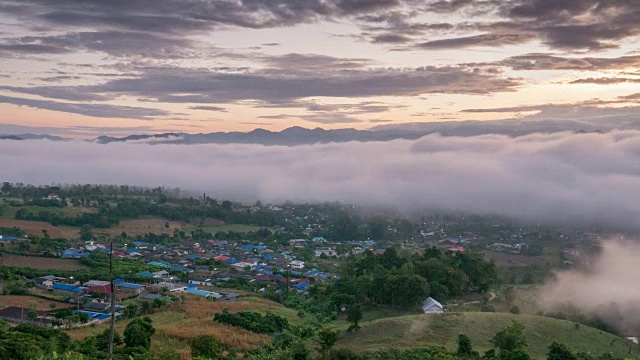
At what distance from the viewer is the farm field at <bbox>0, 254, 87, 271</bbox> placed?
51094mm

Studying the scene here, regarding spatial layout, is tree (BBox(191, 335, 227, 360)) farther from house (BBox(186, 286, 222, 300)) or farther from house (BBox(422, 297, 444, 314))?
house (BBox(186, 286, 222, 300))

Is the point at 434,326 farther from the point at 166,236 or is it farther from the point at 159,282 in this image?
the point at 166,236

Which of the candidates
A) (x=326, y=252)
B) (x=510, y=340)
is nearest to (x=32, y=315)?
(x=510, y=340)

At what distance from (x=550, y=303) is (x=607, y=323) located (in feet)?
14.3

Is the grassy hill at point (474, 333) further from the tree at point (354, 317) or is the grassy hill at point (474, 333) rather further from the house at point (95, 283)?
the house at point (95, 283)

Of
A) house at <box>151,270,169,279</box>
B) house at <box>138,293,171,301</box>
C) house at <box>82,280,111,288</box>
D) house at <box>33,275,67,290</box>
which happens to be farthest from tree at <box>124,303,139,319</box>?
house at <box>151,270,169,279</box>

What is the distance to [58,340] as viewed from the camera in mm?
25016

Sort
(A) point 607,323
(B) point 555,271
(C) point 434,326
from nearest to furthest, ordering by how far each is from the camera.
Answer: (C) point 434,326 → (A) point 607,323 → (B) point 555,271

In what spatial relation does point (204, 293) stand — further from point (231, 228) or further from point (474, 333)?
point (231, 228)

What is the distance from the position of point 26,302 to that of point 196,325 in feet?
44.5

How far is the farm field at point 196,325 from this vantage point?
1150 inches

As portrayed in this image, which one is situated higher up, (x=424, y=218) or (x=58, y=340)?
(x=58, y=340)

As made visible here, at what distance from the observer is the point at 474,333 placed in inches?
1216

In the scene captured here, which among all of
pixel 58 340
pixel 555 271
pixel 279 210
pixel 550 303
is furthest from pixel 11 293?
pixel 279 210
